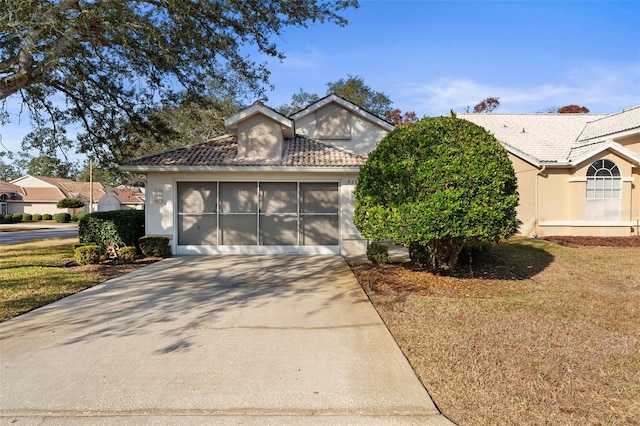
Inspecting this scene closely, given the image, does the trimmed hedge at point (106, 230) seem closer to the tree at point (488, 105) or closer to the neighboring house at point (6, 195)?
the tree at point (488, 105)

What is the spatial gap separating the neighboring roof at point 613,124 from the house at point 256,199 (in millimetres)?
11641

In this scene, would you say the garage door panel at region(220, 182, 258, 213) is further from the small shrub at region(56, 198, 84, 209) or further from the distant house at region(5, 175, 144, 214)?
the small shrub at region(56, 198, 84, 209)

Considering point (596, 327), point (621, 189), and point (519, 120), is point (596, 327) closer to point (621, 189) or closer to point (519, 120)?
point (621, 189)

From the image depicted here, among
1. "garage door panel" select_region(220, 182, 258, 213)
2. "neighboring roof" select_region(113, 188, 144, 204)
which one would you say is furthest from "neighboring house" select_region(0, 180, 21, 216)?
"garage door panel" select_region(220, 182, 258, 213)

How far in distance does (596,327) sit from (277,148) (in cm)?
974

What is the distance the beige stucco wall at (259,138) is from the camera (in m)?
12.5

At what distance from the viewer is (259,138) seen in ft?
41.1

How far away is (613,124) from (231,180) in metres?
16.8

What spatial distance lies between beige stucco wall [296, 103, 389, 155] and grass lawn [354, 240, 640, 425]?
8235 millimetres

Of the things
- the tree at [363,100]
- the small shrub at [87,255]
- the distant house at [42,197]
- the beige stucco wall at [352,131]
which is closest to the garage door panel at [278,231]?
the small shrub at [87,255]

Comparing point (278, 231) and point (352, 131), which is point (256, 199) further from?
point (352, 131)

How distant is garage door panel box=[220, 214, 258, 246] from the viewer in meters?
12.3

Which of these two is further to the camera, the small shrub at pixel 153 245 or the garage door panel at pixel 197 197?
the garage door panel at pixel 197 197

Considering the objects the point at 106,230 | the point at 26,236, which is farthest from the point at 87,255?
the point at 26,236
